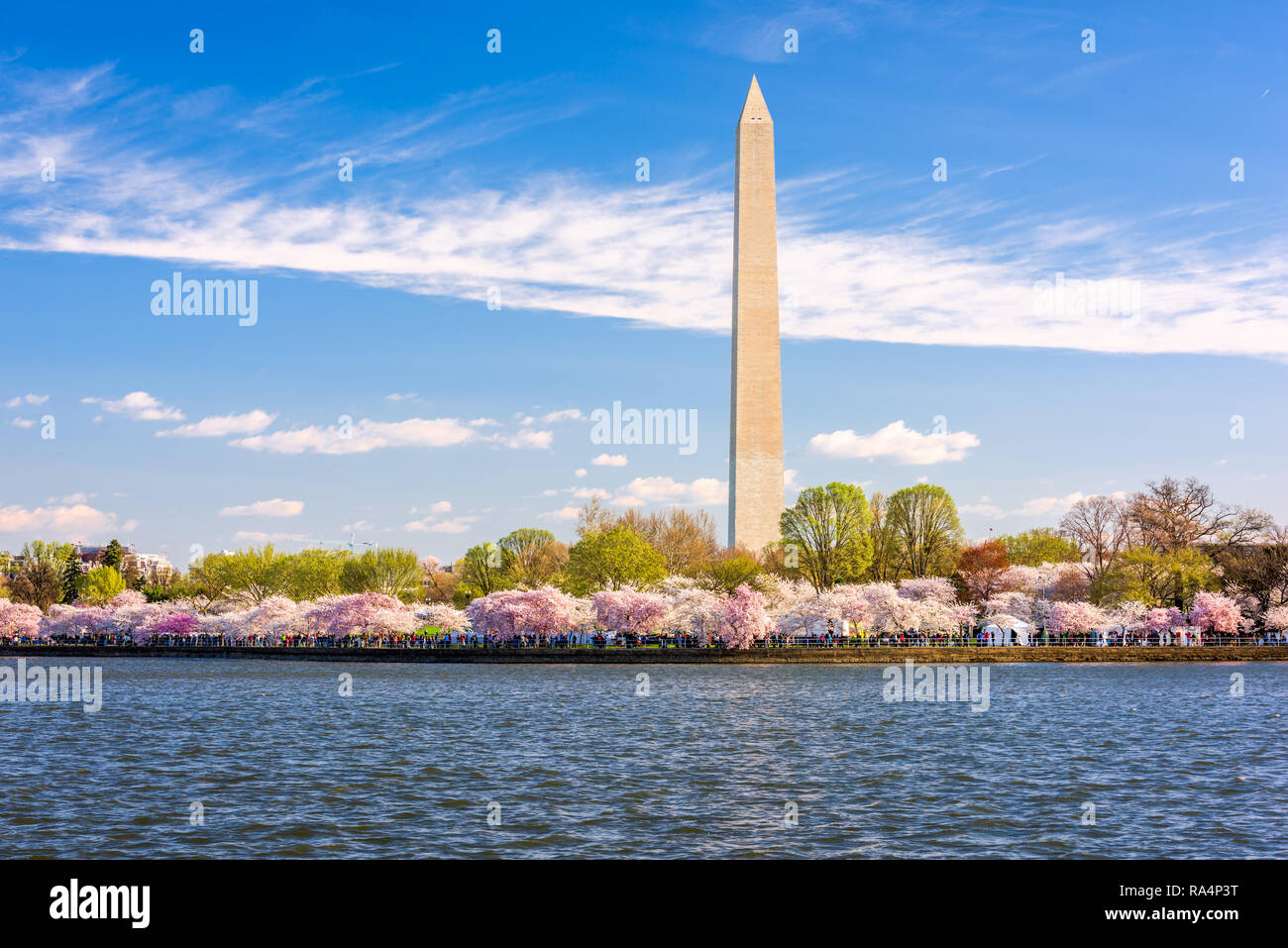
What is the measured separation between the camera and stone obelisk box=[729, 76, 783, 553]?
7744 cm

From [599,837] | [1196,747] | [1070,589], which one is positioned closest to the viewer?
[599,837]

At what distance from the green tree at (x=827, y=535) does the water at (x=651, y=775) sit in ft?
105

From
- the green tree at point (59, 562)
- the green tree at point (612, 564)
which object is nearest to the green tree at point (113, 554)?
the green tree at point (59, 562)

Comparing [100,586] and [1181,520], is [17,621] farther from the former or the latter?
[1181,520]

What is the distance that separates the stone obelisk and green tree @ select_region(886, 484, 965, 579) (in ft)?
40.7

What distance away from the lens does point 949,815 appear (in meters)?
20.8

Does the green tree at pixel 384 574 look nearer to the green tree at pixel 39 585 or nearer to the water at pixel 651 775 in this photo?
the green tree at pixel 39 585

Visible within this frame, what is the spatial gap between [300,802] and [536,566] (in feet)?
271

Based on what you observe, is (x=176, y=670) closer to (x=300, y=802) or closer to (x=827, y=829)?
(x=300, y=802)

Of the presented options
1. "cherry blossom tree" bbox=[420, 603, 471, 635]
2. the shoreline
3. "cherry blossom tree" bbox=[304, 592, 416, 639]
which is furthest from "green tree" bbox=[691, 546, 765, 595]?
"cherry blossom tree" bbox=[304, 592, 416, 639]

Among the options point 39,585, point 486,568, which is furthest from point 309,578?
point 39,585

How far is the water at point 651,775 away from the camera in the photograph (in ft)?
61.1
